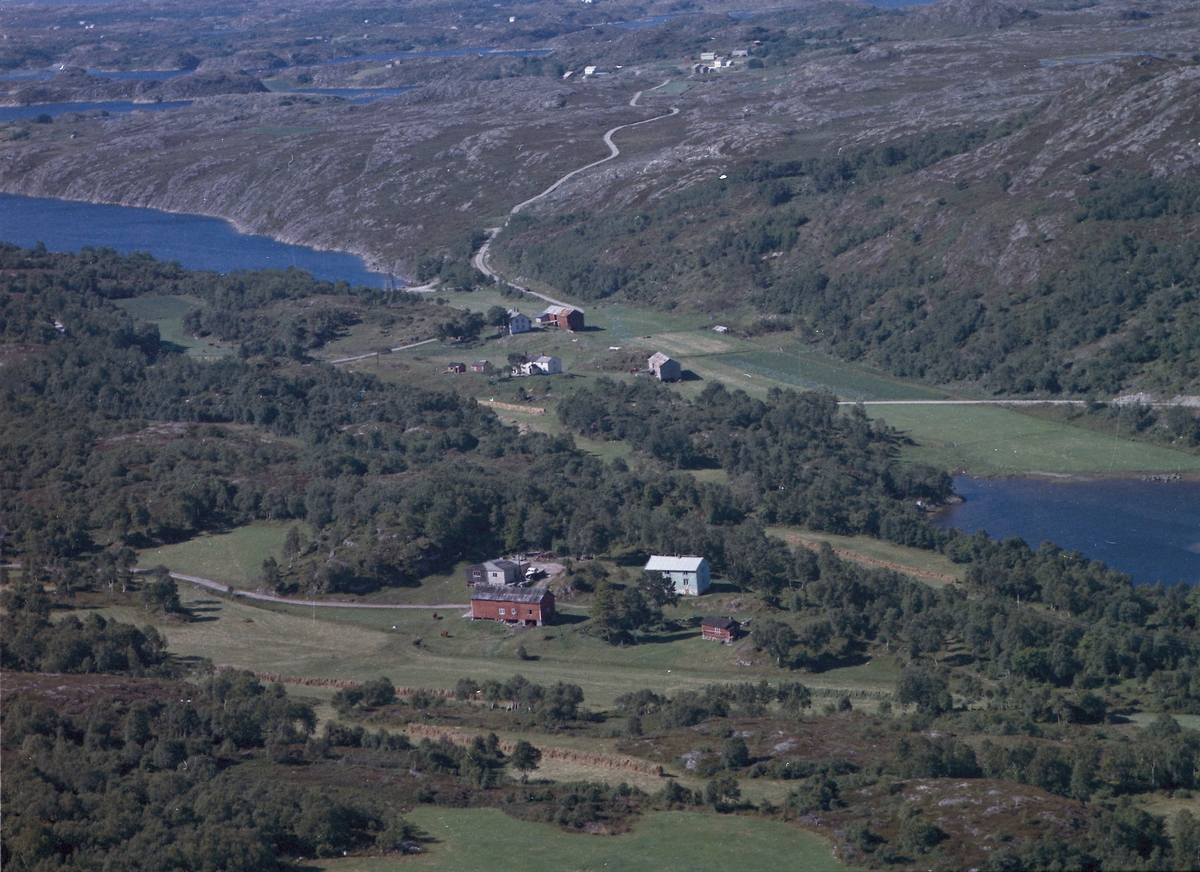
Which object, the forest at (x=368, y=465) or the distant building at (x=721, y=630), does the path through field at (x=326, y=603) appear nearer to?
the forest at (x=368, y=465)

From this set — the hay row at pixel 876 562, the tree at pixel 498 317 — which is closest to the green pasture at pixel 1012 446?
the hay row at pixel 876 562

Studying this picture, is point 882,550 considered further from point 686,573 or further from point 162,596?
point 162,596

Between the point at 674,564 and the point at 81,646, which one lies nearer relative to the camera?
the point at 81,646

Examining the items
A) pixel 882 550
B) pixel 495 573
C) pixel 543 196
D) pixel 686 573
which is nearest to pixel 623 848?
pixel 686 573

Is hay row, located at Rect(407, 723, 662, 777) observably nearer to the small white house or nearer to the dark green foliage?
the dark green foliage

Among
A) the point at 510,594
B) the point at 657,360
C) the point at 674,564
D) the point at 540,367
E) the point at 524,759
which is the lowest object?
the point at 524,759

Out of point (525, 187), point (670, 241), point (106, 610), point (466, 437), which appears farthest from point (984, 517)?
point (525, 187)
